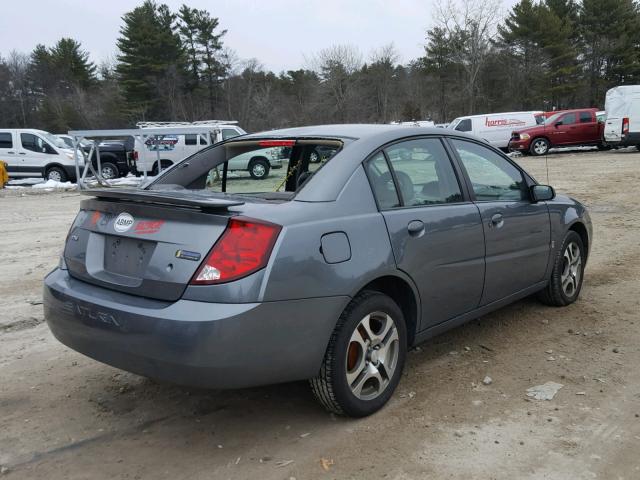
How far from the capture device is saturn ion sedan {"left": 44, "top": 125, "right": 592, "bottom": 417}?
8.38 feet

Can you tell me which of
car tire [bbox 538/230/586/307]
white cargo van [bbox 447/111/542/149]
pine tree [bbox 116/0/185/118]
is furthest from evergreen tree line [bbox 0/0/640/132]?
car tire [bbox 538/230/586/307]

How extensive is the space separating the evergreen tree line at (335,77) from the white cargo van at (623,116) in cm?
2835

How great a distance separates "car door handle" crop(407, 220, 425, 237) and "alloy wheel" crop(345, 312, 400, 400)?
49cm

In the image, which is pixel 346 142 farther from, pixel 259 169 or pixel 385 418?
pixel 385 418

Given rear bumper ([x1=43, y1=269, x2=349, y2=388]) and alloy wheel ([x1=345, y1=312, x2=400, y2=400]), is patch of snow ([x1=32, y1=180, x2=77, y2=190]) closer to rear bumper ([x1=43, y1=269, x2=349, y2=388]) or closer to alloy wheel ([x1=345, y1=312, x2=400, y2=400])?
rear bumper ([x1=43, y1=269, x2=349, y2=388])

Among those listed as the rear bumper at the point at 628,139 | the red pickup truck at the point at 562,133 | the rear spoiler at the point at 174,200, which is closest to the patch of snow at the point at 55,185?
the rear spoiler at the point at 174,200

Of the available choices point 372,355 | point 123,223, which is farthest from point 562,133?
point 123,223

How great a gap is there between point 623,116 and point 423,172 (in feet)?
72.8

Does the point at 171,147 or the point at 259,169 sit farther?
the point at 171,147

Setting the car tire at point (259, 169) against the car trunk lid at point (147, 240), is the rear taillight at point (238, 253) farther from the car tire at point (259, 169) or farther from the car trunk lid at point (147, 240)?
the car tire at point (259, 169)

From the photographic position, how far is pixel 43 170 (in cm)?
1944

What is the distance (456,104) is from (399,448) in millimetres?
54190

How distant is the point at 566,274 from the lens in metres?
4.81

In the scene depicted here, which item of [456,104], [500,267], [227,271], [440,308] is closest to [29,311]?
[227,271]
